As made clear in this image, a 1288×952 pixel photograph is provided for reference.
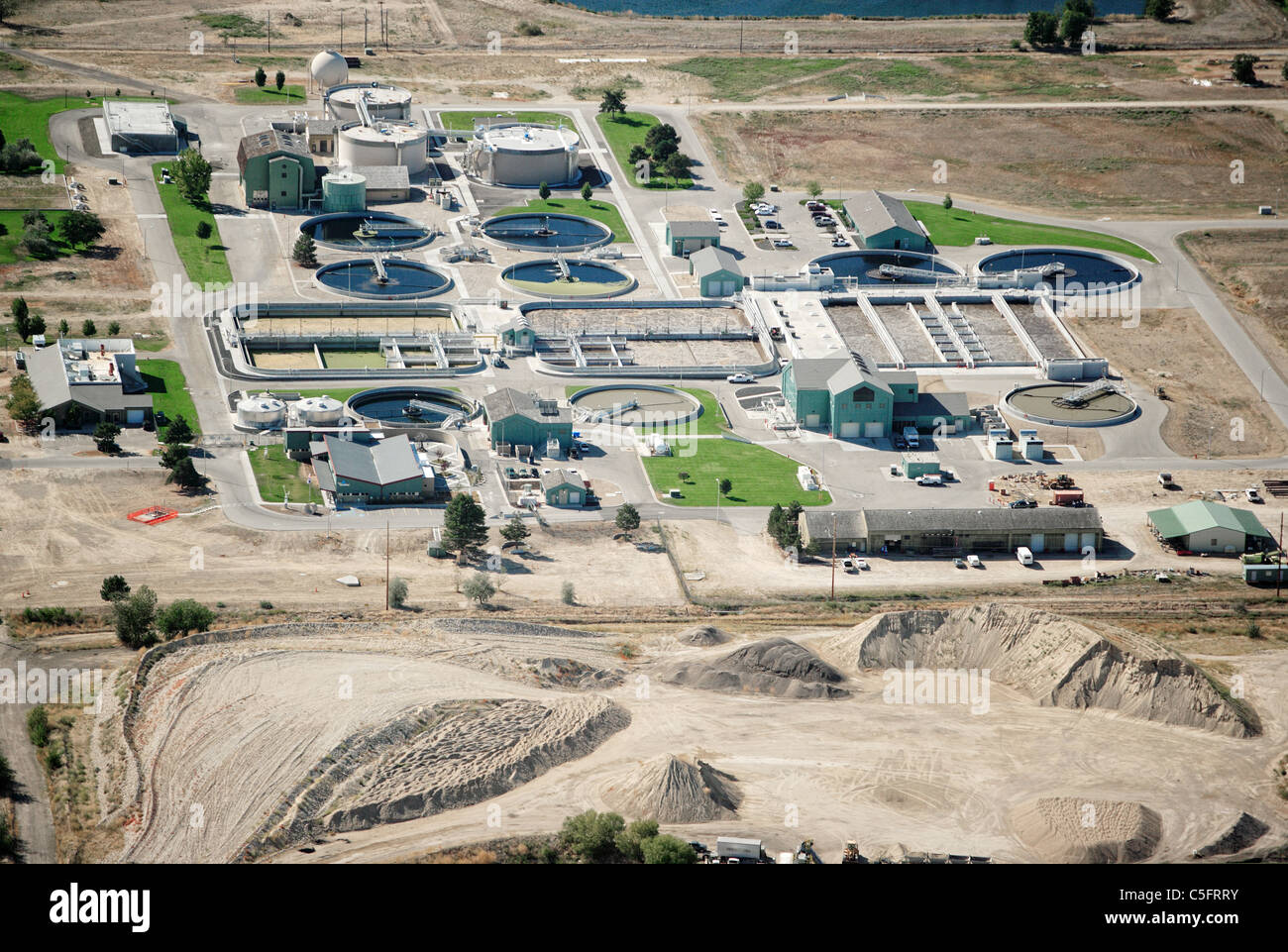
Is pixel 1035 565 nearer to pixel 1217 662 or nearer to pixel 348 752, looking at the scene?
pixel 1217 662

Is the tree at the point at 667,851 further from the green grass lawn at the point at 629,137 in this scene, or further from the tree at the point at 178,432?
the green grass lawn at the point at 629,137

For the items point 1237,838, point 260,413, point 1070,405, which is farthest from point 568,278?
point 1237,838

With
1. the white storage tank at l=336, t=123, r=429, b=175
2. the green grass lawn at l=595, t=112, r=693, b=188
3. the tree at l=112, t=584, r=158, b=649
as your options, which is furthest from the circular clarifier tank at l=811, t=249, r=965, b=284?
the tree at l=112, t=584, r=158, b=649

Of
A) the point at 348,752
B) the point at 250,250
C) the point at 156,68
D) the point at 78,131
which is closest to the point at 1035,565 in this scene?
the point at 348,752

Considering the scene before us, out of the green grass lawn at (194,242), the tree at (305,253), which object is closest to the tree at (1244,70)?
the tree at (305,253)

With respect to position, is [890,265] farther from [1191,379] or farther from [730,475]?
[730,475]
